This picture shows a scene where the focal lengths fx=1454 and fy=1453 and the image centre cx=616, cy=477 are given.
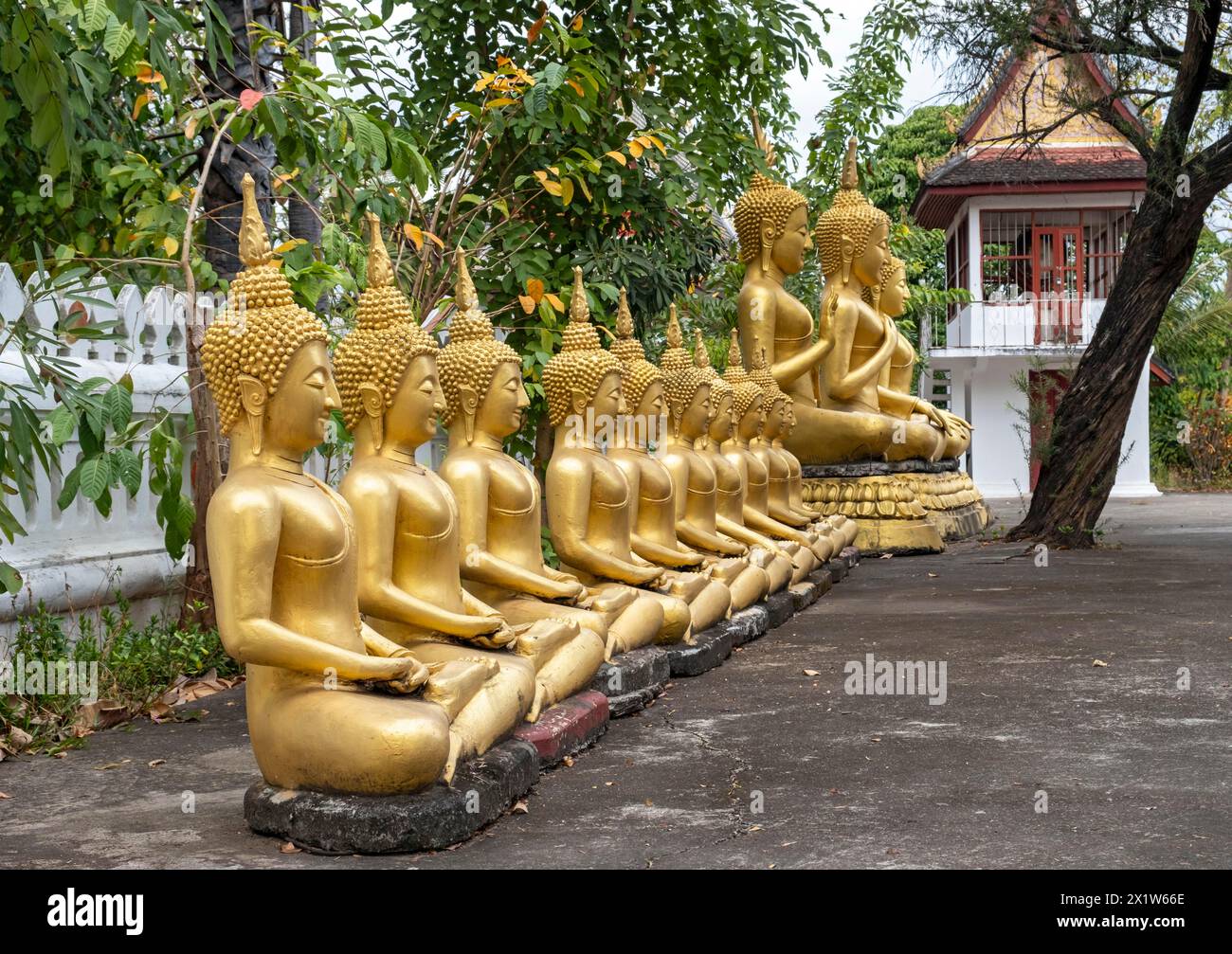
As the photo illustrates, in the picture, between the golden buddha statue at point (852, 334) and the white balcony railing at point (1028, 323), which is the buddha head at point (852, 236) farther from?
the white balcony railing at point (1028, 323)

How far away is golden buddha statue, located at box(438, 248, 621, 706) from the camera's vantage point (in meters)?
5.09

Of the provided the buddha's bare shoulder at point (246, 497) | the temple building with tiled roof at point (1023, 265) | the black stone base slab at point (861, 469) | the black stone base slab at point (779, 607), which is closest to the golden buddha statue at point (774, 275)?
the black stone base slab at point (861, 469)

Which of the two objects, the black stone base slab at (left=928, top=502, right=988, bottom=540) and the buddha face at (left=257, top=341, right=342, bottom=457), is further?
the black stone base slab at (left=928, top=502, right=988, bottom=540)

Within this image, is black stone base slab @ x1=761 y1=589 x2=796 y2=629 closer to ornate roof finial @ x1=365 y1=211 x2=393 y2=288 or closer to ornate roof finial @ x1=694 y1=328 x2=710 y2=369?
ornate roof finial @ x1=694 y1=328 x2=710 y2=369

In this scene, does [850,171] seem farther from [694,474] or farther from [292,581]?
[292,581]

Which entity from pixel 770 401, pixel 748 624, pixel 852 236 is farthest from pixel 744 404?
pixel 852 236

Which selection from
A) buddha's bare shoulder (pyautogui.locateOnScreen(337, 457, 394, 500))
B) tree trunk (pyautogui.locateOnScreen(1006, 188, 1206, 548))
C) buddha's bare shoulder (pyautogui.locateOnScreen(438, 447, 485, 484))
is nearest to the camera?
buddha's bare shoulder (pyautogui.locateOnScreen(337, 457, 394, 500))

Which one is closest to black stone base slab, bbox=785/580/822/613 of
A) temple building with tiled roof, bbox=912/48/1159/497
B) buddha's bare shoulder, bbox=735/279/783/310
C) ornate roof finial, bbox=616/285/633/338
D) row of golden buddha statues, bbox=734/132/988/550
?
ornate roof finial, bbox=616/285/633/338

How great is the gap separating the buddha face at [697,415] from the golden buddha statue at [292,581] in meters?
3.35

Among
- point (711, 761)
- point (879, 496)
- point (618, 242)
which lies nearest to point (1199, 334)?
point (879, 496)

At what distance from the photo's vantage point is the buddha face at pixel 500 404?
17.1ft

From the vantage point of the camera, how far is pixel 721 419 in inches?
298

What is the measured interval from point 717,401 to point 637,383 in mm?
956

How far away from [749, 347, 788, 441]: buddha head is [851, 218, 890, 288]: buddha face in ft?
9.09
